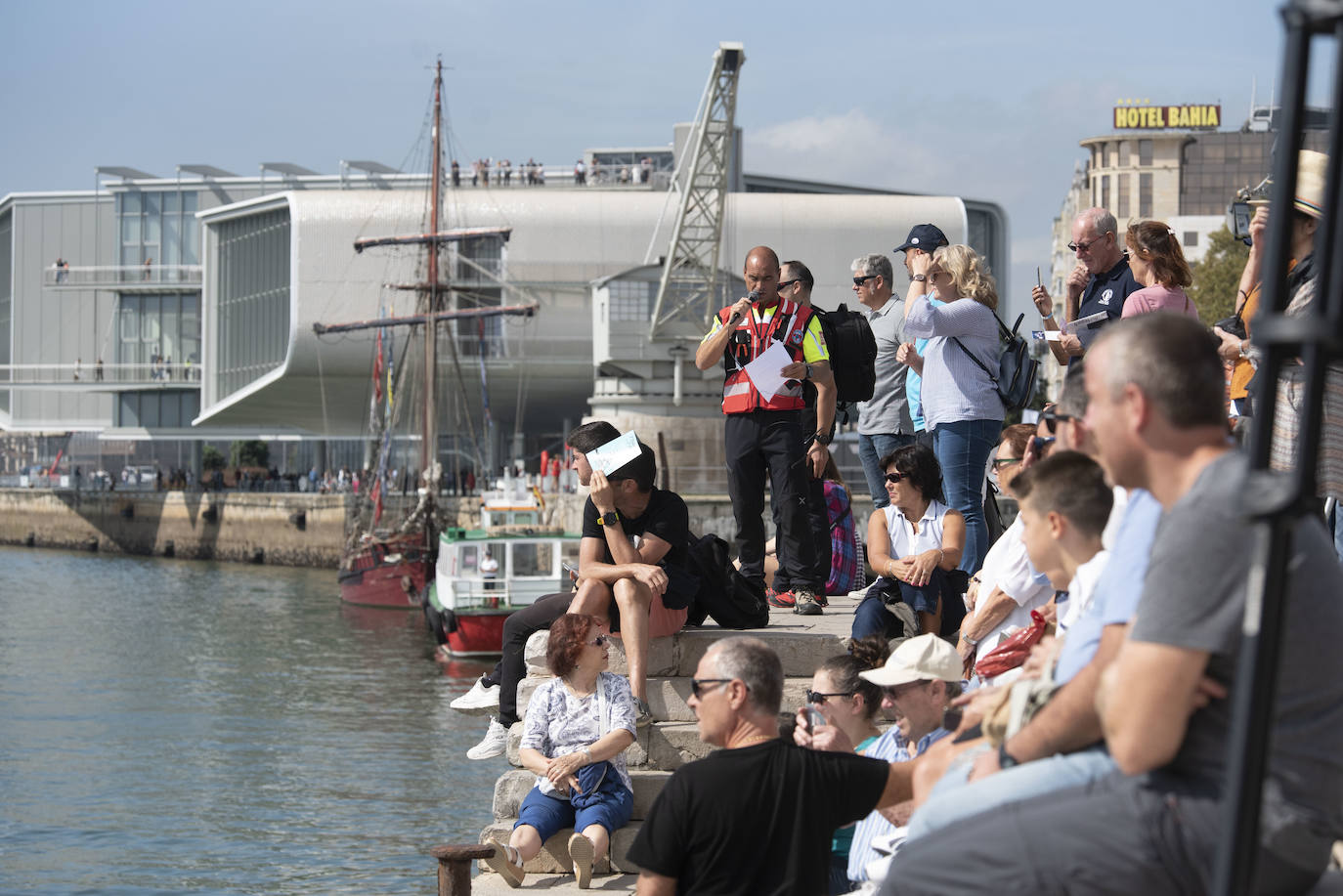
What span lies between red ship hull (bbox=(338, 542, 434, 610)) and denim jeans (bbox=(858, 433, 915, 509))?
3635 cm

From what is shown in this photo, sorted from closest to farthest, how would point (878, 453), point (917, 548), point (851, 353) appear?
point (917, 548), point (851, 353), point (878, 453)

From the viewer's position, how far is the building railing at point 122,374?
242 feet

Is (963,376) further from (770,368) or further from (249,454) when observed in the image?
(249,454)

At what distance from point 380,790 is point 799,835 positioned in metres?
16.5

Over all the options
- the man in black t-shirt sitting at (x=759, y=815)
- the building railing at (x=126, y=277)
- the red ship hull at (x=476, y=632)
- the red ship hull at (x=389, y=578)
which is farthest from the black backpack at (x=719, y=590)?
the building railing at (x=126, y=277)

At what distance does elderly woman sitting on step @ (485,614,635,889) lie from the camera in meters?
6.45

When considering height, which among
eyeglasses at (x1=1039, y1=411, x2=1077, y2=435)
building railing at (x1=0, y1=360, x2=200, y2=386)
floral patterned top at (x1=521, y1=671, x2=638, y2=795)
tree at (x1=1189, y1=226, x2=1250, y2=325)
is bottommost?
floral patterned top at (x1=521, y1=671, x2=638, y2=795)

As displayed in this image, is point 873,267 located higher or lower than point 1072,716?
higher

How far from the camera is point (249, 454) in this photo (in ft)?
244

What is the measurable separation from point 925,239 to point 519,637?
2.87 meters

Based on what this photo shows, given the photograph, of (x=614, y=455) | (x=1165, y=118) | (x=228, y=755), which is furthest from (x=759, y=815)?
(x=1165, y=118)

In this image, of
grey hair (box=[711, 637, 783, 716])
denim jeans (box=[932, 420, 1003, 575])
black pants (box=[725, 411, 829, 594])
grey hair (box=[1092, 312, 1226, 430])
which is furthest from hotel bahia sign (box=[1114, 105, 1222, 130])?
grey hair (box=[1092, 312, 1226, 430])

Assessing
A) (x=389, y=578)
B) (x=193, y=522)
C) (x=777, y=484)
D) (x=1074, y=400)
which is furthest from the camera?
(x=193, y=522)

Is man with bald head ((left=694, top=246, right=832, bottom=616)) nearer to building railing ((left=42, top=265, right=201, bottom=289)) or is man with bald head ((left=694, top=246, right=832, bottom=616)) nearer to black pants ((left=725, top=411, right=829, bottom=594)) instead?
black pants ((left=725, top=411, right=829, bottom=594))
